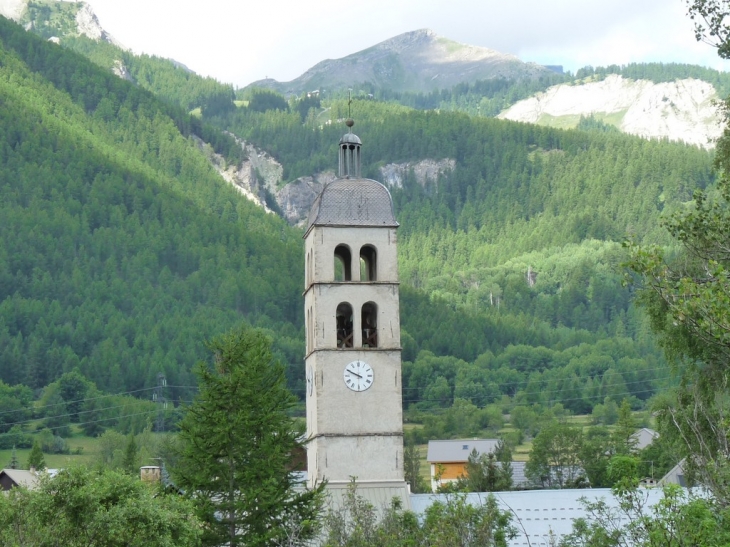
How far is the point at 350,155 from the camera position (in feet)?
170

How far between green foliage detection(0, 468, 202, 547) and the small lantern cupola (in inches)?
683

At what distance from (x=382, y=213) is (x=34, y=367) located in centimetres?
15739

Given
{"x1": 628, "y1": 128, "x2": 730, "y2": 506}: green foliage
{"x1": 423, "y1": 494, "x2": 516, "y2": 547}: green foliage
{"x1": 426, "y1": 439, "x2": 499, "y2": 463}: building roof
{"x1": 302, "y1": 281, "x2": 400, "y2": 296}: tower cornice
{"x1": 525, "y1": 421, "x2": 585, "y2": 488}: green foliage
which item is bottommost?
{"x1": 423, "y1": 494, "x2": 516, "y2": 547}: green foliage

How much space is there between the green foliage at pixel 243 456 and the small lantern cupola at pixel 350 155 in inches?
338

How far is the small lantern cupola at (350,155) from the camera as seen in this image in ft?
169

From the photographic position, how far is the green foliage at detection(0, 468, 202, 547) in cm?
3522

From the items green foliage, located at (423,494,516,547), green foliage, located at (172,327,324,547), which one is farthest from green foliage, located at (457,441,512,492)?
green foliage, located at (423,494,516,547)

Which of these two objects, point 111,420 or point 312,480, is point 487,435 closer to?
point 111,420

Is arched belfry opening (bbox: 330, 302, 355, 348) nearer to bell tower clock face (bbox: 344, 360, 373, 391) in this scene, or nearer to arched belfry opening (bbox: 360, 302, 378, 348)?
arched belfry opening (bbox: 360, 302, 378, 348)

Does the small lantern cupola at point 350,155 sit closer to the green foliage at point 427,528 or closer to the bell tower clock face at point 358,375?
the bell tower clock face at point 358,375

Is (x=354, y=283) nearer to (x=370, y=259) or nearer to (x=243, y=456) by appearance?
(x=370, y=259)

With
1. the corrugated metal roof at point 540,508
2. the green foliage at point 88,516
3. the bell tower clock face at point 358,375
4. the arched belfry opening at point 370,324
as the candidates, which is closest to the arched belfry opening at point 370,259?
the arched belfry opening at point 370,324

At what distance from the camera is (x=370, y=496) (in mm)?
47781

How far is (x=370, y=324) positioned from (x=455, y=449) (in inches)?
3338
